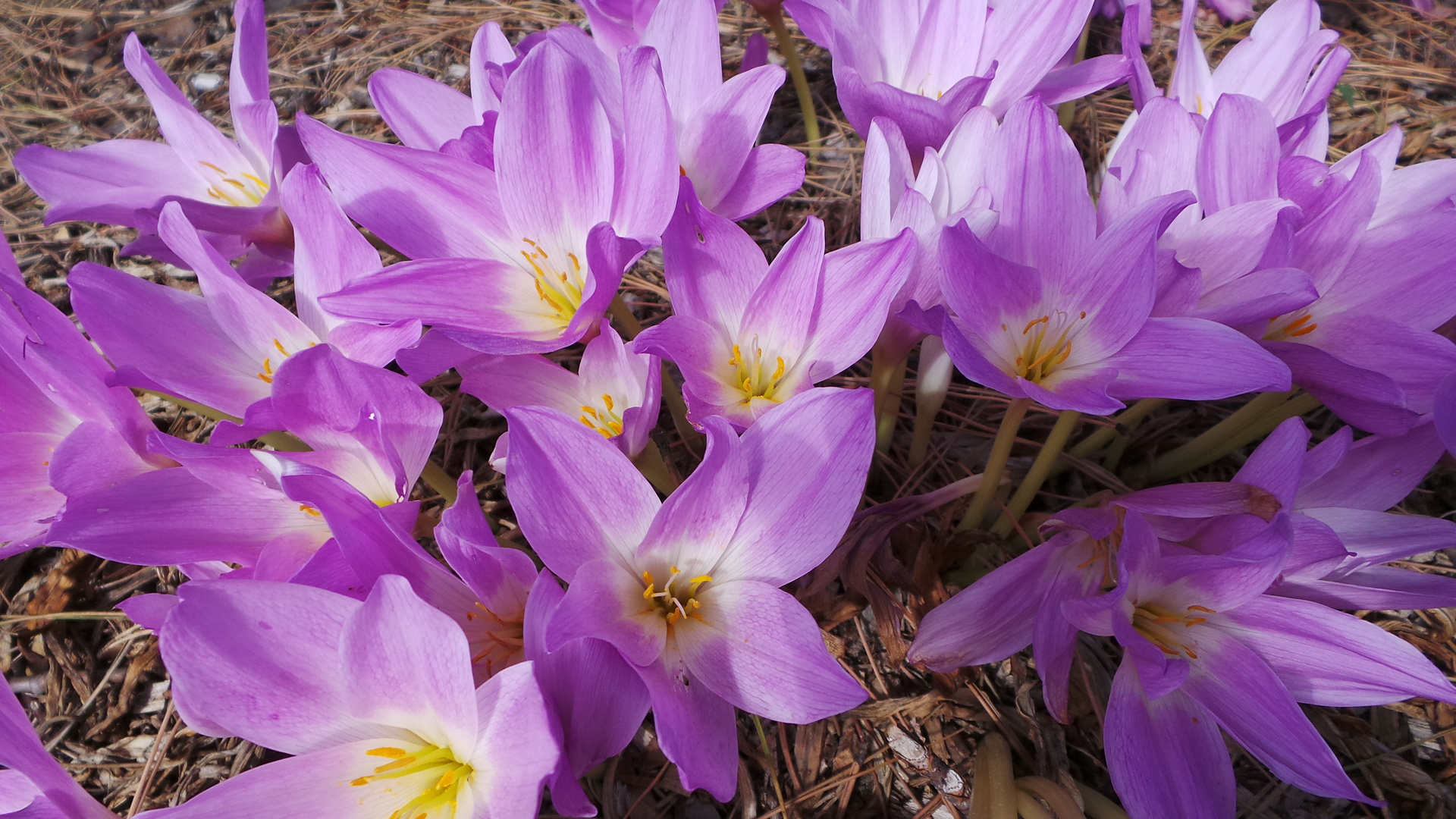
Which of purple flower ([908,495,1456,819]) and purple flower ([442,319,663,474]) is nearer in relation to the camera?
purple flower ([908,495,1456,819])

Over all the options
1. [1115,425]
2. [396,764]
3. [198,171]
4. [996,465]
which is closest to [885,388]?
[996,465]

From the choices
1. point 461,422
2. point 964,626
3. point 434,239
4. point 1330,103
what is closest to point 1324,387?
point 964,626

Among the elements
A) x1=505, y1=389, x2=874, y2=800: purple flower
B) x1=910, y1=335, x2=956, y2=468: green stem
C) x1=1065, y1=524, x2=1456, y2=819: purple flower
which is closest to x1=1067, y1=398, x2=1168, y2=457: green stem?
x1=910, y1=335, x2=956, y2=468: green stem

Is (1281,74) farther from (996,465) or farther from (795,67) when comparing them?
(795,67)

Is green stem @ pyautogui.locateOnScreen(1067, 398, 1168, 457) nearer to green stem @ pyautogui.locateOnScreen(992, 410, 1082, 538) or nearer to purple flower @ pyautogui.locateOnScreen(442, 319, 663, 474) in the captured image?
green stem @ pyautogui.locateOnScreen(992, 410, 1082, 538)

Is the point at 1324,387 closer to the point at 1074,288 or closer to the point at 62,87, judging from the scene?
the point at 1074,288
